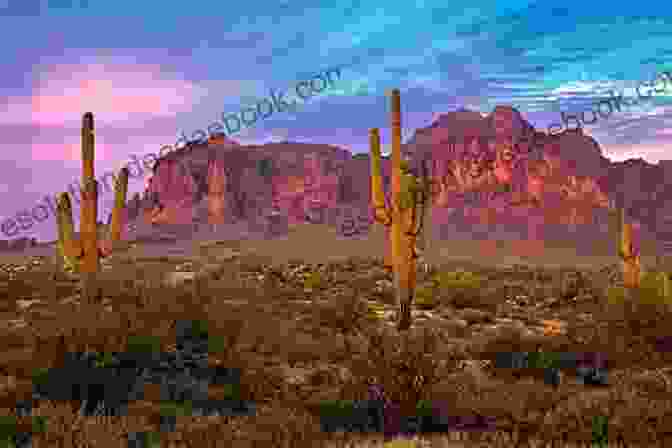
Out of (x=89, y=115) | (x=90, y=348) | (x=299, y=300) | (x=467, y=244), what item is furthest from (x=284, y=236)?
(x=90, y=348)

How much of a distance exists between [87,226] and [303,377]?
8.83 m

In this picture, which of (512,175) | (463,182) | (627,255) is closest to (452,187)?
(463,182)

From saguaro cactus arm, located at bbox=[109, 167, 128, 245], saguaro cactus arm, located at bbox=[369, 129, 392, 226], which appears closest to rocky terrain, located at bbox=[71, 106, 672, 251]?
saguaro cactus arm, located at bbox=[109, 167, 128, 245]

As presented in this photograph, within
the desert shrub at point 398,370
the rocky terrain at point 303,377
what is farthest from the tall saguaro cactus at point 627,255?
the desert shrub at point 398,370

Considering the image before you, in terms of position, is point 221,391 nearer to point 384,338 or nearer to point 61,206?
point 384,338

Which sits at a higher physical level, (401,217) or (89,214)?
(89,214)

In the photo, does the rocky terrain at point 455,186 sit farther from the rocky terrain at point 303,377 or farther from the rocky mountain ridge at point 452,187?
the rocky terrain at point 303,377

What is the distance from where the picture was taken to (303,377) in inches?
428

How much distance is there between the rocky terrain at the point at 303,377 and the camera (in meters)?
6.70

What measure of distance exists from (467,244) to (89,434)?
8343cm

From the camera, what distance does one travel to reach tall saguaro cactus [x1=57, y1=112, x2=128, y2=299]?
56.2 feet

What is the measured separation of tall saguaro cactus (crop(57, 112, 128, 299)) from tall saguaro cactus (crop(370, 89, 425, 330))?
675cm

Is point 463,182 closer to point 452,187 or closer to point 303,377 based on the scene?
point 452,187

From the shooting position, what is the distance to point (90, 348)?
982 centimetres
